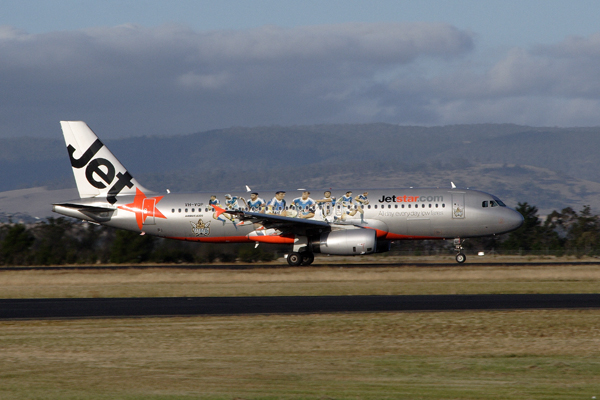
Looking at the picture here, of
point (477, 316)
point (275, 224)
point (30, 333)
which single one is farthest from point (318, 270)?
point (30, 333)

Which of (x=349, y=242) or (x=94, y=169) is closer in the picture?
(x=349, y=242)

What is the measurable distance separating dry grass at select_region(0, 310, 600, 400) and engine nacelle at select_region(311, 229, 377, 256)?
16514 mm

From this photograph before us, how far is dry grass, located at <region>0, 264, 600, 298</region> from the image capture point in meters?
24.7

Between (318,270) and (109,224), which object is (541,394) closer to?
(318,270)

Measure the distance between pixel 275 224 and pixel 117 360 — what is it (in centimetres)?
2323

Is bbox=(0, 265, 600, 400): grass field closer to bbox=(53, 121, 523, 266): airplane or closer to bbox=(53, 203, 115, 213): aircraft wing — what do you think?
bbox=(53, 121, 523, 266): airplane

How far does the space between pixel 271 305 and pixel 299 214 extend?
55.7 feet

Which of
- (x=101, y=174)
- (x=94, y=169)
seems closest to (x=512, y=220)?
(x=101, y=174)

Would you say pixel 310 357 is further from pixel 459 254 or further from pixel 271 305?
pixel 459 254

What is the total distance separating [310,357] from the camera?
42.8 feet

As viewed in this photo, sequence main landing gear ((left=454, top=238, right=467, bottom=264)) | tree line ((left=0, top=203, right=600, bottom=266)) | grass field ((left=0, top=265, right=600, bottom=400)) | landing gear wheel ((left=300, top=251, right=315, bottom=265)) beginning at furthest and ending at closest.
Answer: tree line ((left=0, top=203, right=600, bottom=266)), landing gear wheel ((left=300, top=251, right=315, bottom=265)), main landing gear ((left=454, top=238, right=467, bottom=264)), grass field ((left=0, top=265, right=600, bottom=400))

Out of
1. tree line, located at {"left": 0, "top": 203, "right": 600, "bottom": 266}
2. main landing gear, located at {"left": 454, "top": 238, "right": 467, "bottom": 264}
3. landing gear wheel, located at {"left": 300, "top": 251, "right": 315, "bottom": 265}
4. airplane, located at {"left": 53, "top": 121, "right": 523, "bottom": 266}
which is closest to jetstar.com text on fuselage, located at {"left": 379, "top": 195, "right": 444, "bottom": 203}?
airplane, located at {"left": 53, "top": 121, "right": 523, "bottom": 266}

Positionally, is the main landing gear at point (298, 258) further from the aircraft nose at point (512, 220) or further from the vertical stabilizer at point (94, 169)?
the aircraft nose at point (512, 220)

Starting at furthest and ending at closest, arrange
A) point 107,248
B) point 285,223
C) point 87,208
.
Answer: point 107,248
point 87,208
point 285,223
